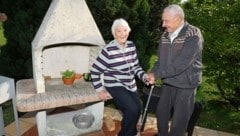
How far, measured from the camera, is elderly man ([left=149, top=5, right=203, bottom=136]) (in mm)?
3924

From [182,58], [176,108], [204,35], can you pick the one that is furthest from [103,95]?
[204,35]

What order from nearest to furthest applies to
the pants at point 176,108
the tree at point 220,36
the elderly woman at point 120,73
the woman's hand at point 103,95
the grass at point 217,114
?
the pants at point 176,108 < the elderly woman at point 120,73 < the woman's hand at point 103,95 < the tree at point 220,36 < the grass at point 217,114

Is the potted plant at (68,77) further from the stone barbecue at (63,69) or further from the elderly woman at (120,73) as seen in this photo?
the elderly woman at (120,73)

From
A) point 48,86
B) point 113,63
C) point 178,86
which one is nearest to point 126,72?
point 113,63

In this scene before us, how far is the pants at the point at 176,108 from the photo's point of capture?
4.19 m

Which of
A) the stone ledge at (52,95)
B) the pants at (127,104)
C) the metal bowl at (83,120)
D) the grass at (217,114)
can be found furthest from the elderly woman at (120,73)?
the grass at (217,114)

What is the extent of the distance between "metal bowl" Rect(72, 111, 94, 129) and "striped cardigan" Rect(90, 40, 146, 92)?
0.76 m

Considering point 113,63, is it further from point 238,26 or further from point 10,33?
point 10,33

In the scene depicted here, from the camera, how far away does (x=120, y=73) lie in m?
4.50

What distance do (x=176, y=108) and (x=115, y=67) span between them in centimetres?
95

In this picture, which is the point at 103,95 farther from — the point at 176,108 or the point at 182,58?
the point at 182,58

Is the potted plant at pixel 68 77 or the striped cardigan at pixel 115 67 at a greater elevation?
the striped cardigan at pixel 115 67

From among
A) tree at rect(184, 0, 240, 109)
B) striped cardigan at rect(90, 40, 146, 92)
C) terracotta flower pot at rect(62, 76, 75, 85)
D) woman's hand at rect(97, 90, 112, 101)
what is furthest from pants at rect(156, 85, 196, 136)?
tree at rect(184, 0, 240, 109)

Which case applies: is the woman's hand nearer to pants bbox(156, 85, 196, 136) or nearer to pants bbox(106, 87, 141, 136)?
pants bbox(106, 87, 141, 136)
